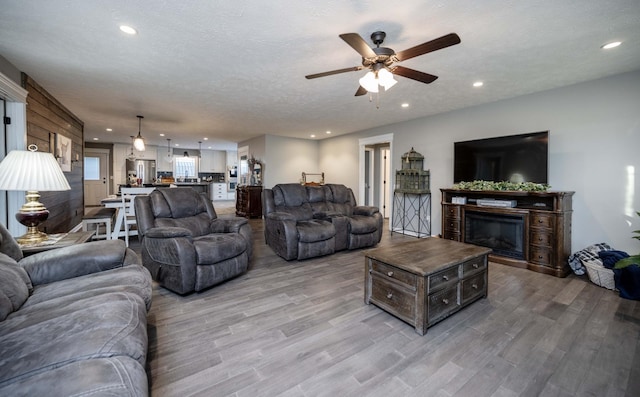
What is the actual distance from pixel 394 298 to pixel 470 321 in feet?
2.14

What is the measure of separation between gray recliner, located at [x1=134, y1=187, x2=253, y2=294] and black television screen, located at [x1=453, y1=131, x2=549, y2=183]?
3726 millimetres

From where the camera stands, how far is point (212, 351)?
1.76 meters

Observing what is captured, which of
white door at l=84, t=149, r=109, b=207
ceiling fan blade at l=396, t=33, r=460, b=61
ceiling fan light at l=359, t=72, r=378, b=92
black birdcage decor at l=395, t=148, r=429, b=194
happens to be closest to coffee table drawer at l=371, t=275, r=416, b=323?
ceiling fan light at l=359, t=72, r=378, b=92

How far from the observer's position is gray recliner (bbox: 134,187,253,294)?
2.56 metres

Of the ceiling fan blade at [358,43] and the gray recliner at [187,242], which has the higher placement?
the ceiling fan blade at [358,43]

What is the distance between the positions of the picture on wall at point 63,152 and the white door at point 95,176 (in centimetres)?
547

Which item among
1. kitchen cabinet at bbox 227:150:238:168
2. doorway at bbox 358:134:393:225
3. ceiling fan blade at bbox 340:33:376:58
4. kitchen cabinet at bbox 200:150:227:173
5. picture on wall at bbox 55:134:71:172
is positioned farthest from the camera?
kitchen cabinet at bbox 227:150:238:168

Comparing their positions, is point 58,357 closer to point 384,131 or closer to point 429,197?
point 429,197

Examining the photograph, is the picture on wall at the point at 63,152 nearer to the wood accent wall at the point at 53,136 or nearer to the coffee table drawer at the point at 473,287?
the wood accent wall at the point at 53,136

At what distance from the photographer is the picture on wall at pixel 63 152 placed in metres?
4.32

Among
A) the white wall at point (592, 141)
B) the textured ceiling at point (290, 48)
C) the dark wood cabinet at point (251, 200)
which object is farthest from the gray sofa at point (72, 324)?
the dark wood cabinet at point (251, 200)

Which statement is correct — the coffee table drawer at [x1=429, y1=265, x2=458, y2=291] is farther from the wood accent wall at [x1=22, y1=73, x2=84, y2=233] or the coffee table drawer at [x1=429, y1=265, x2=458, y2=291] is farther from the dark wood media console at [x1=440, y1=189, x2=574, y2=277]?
the wood accent wall at [x1=22, y1=73, x2=84, y2=233]

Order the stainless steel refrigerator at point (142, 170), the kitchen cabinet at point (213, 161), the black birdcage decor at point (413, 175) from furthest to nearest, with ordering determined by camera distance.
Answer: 1. the kitchen cabinet at point (213, 161)
2. the stainless steel refrigerator at point (142, 170)
3. the black birdcage decor at point (413, 175)

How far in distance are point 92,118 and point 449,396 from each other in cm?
745
